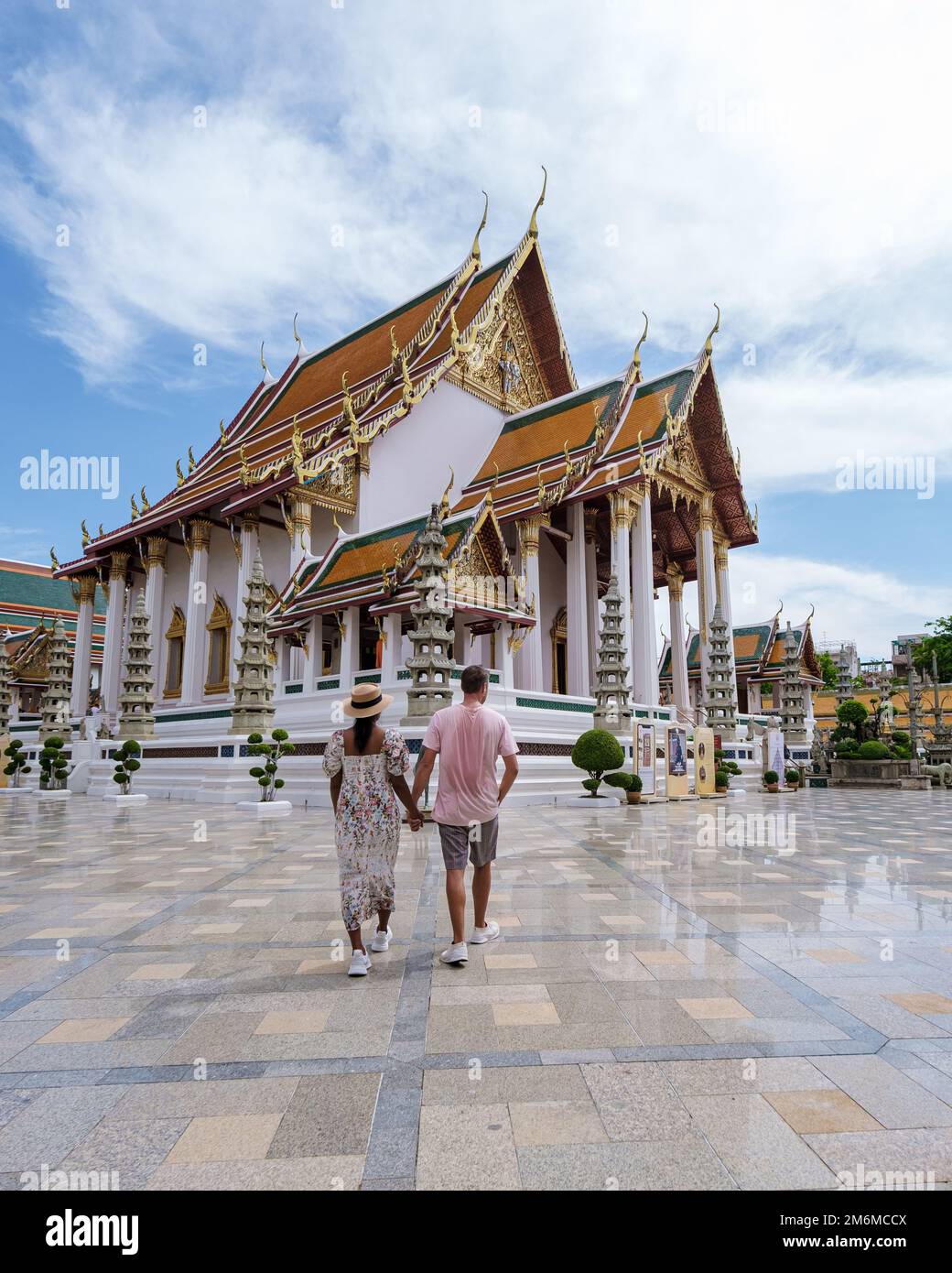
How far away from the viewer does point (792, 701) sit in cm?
2820

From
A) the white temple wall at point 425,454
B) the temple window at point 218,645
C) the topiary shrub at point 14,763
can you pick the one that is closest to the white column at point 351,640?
the white temple wall at point 425,454

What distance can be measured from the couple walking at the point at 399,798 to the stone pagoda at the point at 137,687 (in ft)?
59.9

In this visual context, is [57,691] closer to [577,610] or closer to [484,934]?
[577,610]

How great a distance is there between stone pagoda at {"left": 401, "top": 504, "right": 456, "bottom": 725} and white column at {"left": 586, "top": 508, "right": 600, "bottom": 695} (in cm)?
993

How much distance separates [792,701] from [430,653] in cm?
1813

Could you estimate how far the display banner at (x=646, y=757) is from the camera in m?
16.4

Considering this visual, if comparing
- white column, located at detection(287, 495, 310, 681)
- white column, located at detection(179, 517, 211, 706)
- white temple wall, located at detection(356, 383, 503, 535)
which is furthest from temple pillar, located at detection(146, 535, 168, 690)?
white temple wall, located at detection(356, 383, 503, 535)

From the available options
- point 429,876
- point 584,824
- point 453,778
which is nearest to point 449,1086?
point 453,778

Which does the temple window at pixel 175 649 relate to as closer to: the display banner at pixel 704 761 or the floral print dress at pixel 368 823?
the display banner at pixel 704 761

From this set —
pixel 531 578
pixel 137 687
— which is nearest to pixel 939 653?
pixel 531 578
